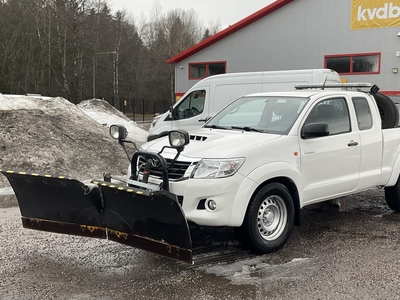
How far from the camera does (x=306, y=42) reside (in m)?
25.0

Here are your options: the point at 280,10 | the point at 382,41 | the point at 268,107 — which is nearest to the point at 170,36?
the point at 280,10

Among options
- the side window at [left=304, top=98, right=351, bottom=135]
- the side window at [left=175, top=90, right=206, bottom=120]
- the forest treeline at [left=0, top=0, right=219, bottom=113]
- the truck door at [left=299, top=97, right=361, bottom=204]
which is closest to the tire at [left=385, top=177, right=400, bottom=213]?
the truck door at [left=299, top=97, right=361, bottom=204]

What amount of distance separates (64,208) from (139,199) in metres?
1.16

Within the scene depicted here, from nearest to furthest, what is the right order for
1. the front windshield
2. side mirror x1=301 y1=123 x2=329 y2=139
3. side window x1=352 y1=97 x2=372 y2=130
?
side mirror x1=301 y1=123 x2=329 y2=139 → the front windshield → side window x1=352 y1=97 x2=372 y2=130

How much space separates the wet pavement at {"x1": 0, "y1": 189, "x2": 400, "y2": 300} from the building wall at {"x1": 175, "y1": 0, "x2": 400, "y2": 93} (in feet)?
61.8

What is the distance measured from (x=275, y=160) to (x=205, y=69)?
2419 cm

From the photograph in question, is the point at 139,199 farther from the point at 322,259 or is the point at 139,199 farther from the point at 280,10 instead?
the point at 280,10

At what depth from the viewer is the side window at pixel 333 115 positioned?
6.01m

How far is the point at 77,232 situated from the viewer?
16.9 ft

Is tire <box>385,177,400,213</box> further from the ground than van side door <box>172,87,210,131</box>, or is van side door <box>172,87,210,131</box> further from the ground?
van side door <box>172,87,210,131</box>

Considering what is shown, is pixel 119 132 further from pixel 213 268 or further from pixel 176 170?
pixel 213 268

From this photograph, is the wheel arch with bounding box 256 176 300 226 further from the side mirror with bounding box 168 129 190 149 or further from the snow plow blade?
the snow plow blade

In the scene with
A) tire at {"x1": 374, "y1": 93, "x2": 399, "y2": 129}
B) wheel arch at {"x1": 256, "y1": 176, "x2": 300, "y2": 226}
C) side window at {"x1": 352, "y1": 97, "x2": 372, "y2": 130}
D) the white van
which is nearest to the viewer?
wheel arch at {"x1": 256, "y1": 176, "x2": 300, "y2": 226}

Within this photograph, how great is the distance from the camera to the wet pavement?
430 cm
